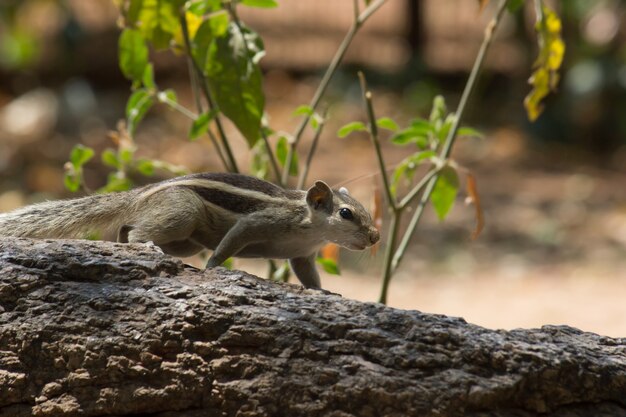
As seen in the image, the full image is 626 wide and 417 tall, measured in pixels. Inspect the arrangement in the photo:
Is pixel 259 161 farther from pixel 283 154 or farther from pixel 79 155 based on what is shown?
pixel 79 155

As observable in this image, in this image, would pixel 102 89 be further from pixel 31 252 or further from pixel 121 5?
pixel 31 252

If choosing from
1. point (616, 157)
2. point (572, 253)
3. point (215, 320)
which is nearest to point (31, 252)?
point (215, 320)

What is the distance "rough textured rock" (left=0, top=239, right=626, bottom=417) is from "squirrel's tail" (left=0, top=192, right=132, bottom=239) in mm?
772

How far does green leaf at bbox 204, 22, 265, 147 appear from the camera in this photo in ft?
13.9

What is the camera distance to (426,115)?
1416cm

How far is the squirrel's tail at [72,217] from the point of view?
4008 mm

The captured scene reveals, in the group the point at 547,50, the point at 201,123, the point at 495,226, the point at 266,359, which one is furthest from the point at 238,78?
the point at 495,226

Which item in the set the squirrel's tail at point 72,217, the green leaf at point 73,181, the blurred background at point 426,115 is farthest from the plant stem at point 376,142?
the blurred background at point 426,115

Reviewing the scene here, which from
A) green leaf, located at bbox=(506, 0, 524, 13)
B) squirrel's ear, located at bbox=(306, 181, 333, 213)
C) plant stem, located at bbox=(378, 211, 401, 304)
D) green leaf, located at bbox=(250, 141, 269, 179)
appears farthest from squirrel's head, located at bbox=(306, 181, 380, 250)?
green leaf, located at bbox=(506, 0, 524, 13)

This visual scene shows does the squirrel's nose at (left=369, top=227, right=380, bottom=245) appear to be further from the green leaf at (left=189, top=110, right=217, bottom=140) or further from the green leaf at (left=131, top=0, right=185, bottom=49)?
the green leaf at (left=131, top=0, right=185, bottom=49)

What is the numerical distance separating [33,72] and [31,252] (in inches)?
494

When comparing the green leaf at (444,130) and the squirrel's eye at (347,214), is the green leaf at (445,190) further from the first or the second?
the squirrel's eye at (347,214)

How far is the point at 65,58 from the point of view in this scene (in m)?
15.0

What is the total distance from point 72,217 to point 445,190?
172 centimetres
